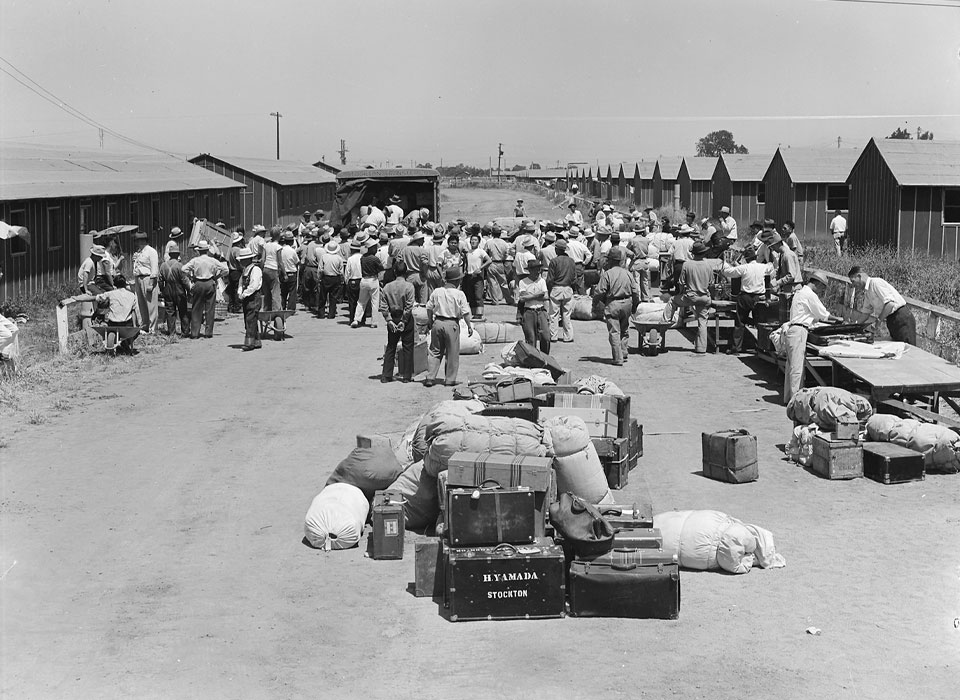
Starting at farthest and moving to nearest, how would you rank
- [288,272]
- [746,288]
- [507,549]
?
[288,272]
[746,288]
[507,549]

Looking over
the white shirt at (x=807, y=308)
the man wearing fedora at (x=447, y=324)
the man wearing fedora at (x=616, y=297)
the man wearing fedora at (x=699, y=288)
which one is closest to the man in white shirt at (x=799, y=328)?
the white shirt at (x=807, y=308)

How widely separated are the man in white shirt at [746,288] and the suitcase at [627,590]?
11.3m

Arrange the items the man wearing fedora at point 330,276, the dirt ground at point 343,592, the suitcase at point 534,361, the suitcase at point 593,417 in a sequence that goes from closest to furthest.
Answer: the dirt ground at point 343,592 → the suitcase at point 593,417 → the suitcase at point 534,361 → the man wearing fedora at point 330,276

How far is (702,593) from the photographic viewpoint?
8.38m

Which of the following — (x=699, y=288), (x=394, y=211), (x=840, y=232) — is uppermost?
(x=394, y=211)

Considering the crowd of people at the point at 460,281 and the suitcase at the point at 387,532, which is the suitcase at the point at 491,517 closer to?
the suitcase at the point at 387,532

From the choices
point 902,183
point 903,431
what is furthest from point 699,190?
point 903,431

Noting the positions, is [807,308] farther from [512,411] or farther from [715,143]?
[715,143]

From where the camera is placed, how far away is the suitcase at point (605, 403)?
11516 millimetres

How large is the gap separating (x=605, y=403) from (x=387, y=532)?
3.28 metres

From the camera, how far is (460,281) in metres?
20.1

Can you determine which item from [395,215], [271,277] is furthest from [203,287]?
[395,215]

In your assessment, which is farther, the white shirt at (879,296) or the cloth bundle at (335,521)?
the white shirt at (879,296)

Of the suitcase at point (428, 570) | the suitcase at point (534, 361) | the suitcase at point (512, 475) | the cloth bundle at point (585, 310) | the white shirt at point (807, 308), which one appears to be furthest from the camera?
the cloth bundle at point (585, 310)
